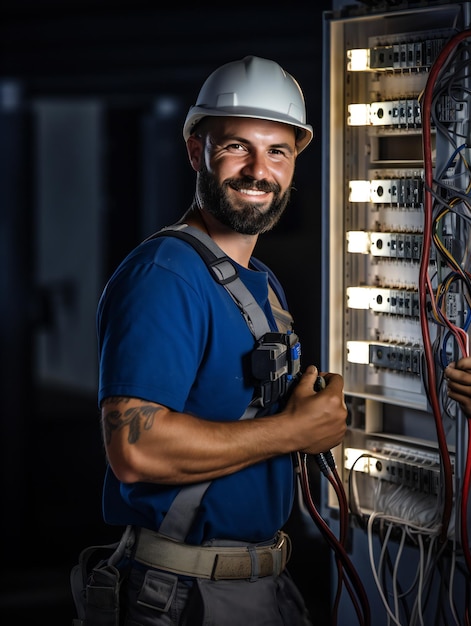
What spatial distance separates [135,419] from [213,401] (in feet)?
0.77

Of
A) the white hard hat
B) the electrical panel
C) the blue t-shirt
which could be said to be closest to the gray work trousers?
the blue t-shirt

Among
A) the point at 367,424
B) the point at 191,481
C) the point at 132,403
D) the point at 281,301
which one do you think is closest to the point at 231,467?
the point at 191,481

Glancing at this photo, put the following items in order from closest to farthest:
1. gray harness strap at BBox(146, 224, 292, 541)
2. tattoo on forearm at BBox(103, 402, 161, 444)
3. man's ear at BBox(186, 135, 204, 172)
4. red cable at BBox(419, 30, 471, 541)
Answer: tattoo on forearm at BBox(103, 402, 161, 444)
gray harness strap at BBox(146, 224, 292, 541)
man's ear at BBox(186, 135, 204, 172)
red cable at BBox(419, 30, 471, 541)

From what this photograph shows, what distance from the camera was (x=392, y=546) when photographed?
2850 millimetres

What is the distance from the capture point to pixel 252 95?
88.9 inches

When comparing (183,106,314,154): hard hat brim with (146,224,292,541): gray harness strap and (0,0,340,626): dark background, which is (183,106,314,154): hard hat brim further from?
(0,0,340,626): dark background

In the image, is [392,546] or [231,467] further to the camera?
[392,546]

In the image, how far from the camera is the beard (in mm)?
2227

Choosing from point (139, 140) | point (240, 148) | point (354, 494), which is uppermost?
point (139, 140)

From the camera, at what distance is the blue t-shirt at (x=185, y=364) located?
76.5 inches

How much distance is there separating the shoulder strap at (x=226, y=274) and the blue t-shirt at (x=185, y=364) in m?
0.01

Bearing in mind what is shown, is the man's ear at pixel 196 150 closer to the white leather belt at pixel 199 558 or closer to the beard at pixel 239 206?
the beard at pixel 239 206

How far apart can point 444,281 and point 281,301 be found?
17.6 inches

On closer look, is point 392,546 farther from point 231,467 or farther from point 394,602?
point 231,467
